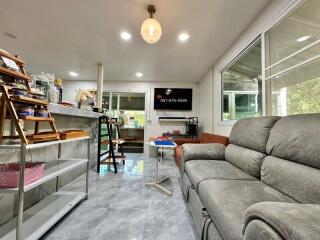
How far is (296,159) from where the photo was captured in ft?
4.04

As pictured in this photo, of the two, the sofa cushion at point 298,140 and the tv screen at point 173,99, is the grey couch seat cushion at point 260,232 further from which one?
the tv screen at point 173,99

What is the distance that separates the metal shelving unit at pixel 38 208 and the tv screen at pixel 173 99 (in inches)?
159

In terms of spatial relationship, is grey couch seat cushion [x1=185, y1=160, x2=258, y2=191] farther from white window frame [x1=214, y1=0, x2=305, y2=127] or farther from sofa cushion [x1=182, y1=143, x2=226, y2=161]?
white window frame [x1=214, y1=0, x2=305, y2=127]

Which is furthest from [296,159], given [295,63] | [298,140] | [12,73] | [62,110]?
[62,110]

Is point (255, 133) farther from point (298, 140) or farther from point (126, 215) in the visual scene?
point (126, 215)

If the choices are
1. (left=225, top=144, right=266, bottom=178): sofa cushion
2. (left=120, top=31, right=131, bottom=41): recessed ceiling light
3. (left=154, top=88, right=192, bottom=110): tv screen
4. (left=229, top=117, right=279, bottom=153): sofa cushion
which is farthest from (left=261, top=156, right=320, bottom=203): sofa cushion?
(left=154, top=88, right=192, bottom=110): tv screen

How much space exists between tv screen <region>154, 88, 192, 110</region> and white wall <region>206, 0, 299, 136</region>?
1.58 m

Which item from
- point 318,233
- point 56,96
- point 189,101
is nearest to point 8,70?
point 56,96

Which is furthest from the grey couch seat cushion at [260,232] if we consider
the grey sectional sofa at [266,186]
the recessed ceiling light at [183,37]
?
the recessed ceiling light at [183,37]

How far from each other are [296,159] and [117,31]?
2.95 meters

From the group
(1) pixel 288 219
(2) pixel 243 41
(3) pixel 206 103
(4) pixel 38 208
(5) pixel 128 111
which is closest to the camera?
(1) pixel 288 219

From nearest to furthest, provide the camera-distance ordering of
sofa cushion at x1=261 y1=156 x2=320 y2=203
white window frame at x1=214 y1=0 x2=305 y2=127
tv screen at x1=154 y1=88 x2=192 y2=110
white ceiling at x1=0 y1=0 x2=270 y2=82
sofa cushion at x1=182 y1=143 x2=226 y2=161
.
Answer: sofa cushion at x1=261 y1=156 x2=320 y2=203, white window frame at x1=214 y1=0 x2=305 y2=127, white ceiling at x1=0 y1=0 x2=270 y2=82, sofa cushion at x1=182 y1=143 x2=226 y2=161, tv screen at x1=154 y1=88 x2=192 y2=110

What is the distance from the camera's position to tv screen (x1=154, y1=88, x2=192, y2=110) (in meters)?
5.76

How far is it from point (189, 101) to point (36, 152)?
470cm
